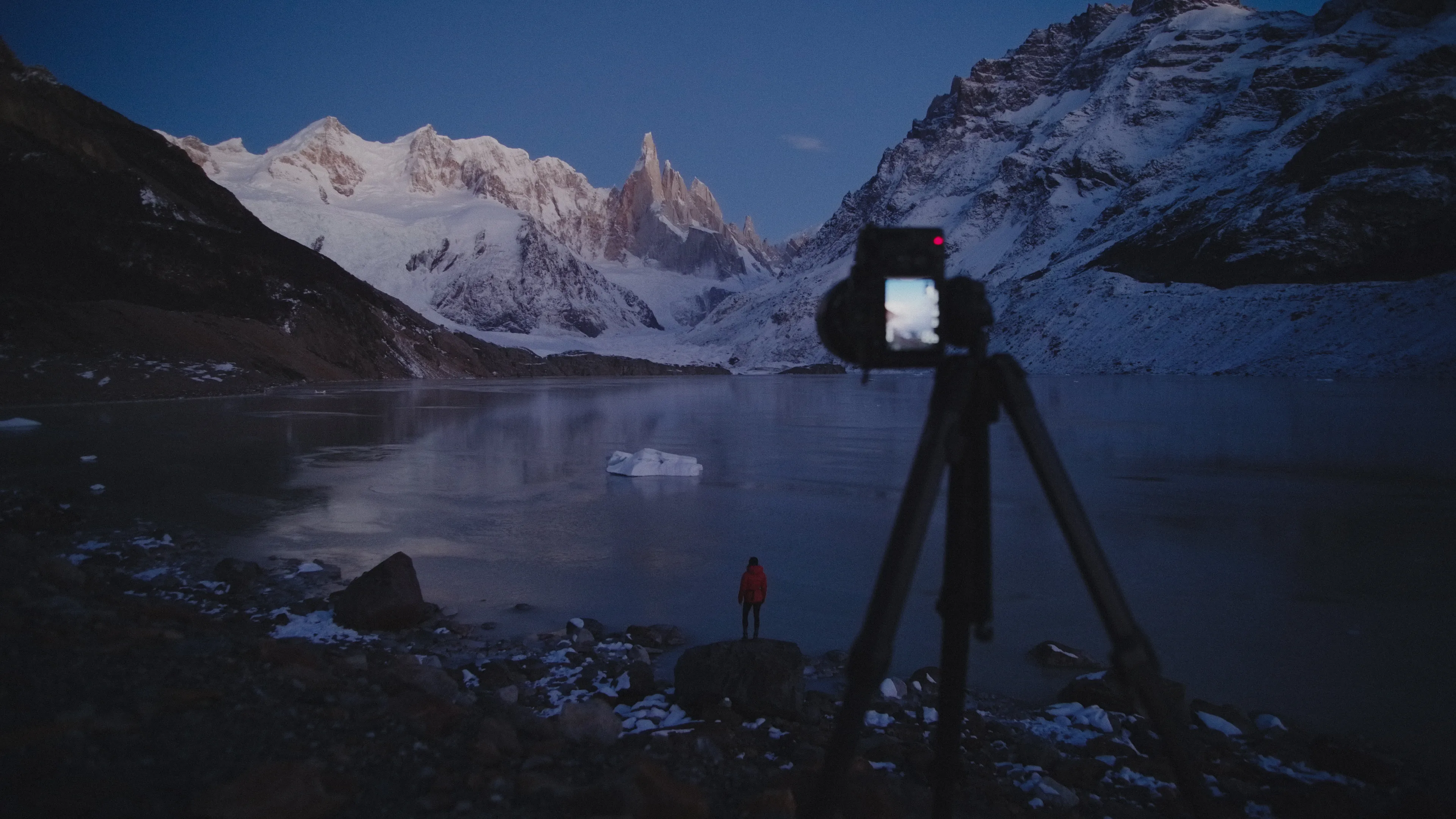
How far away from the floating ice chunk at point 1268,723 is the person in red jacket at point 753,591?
169 inches

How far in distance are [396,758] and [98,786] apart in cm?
119

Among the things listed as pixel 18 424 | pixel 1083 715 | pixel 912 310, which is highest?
pixel 912 310

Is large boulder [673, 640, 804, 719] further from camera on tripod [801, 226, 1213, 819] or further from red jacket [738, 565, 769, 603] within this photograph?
camera on tripod [801, 226, 1213, 819]

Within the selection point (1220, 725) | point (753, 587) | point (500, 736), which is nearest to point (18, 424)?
point (753, 587)

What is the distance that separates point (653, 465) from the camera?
20469 mm

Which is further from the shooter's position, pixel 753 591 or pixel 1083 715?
pixel 753 591

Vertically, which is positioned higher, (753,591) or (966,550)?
(966,550)

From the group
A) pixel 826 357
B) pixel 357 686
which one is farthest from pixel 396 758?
pixel 826 357

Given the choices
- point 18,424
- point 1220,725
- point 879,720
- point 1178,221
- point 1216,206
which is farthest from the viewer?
point 1178,221

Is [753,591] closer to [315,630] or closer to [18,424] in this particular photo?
[315,630]

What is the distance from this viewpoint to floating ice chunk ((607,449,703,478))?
20.2 meters

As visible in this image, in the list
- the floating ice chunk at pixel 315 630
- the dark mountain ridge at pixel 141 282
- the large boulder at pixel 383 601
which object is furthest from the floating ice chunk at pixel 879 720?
the dark mountain ridge at pixel 141 282

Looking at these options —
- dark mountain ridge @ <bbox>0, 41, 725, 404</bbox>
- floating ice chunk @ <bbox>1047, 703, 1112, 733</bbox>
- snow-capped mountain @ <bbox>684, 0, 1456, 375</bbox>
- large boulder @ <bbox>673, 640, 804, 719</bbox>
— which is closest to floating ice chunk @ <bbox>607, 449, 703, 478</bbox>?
large boulder @ <bbox>673, 640, 804, 719</bbox>

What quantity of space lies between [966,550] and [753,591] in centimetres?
570
